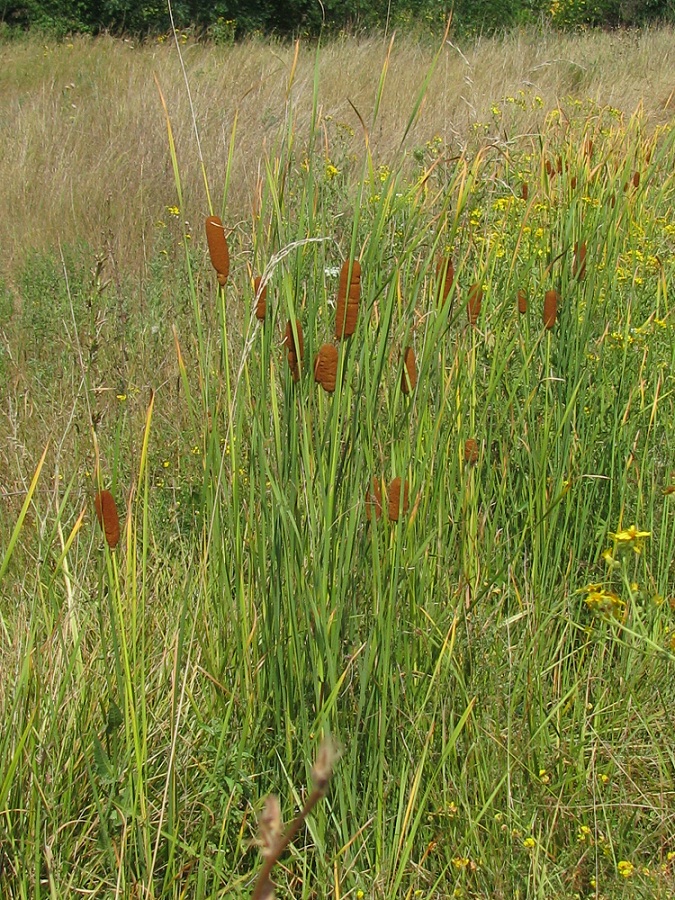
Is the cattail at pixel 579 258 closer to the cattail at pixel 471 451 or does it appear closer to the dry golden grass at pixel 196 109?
the cattail at pixel 471 451

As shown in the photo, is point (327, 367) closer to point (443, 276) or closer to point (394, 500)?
point (394, 500)

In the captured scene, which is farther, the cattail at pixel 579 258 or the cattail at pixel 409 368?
the cattail at pixel 579 258

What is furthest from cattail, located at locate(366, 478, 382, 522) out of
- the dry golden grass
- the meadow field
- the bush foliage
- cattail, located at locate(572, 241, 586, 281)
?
the bush foliage

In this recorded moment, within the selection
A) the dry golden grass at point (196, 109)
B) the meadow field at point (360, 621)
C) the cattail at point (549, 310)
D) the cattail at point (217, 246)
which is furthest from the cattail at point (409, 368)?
Result: the dry golden grass at point (196, 109)

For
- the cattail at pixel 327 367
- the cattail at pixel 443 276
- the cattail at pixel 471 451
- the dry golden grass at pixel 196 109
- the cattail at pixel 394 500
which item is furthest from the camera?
the dry golden grass at pixel 196 109

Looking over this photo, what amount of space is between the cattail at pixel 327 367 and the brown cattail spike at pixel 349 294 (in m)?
0.04

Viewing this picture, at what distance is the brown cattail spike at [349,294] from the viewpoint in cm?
112

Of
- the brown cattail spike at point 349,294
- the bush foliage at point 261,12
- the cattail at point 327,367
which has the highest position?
the brown cattail spike at point 349,294

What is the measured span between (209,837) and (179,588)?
48cm

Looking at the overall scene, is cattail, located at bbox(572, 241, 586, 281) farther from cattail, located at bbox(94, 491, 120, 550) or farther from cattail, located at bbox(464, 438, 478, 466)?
cattail, located at bbox(94, 491, 120, 550)

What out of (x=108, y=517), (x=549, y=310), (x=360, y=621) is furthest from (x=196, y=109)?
(x=108, y=517)

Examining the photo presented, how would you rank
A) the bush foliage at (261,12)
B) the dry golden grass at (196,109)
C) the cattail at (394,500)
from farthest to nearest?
the bush foliage at (261,12), the dry golden grass at (196,109), the cattail at (394,500)

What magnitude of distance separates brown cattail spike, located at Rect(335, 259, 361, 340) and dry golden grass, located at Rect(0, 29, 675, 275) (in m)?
1.64

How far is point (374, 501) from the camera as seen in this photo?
1.29 m
